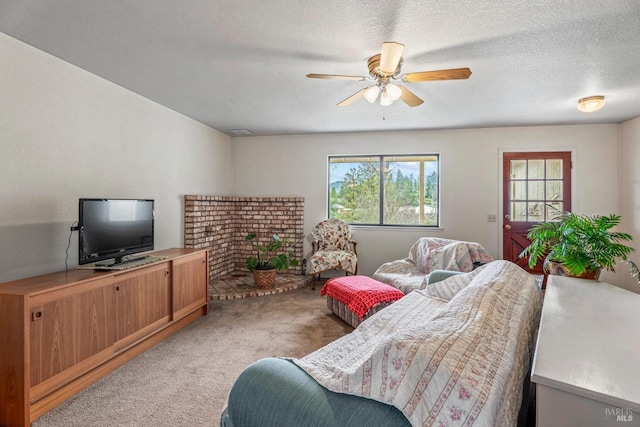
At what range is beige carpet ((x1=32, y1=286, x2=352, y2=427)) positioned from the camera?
2005mm

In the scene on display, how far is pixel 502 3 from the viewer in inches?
75.6

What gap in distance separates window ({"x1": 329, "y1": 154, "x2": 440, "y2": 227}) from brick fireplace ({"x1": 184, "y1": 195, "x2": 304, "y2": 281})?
2.28ft

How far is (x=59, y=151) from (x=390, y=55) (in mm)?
2660

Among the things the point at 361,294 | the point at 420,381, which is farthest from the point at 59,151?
the point at 420,381

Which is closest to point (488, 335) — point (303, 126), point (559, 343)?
point (559, 343)

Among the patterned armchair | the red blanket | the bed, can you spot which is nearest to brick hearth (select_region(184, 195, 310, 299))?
the patterned armchair

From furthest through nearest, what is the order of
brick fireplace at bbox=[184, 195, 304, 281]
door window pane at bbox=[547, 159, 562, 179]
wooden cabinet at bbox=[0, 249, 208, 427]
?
→ brick fireplace at bbox=[184, 195, 304, 281]
door window pane at bbox=[547, 159, 562, 179]
wooden cabinet at bbox=[0, 249, 208, 427]

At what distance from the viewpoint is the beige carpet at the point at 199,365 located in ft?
6.58

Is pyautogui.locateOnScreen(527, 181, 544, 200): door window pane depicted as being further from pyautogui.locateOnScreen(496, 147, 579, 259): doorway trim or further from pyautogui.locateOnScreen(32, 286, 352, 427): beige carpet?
pyautogui.locateOnScreen(32, 286, 352, 427): beige carpet

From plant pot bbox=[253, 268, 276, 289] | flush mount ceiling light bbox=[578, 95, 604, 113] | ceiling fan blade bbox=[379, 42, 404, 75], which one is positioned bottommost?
plant pot bbox=[253, 268, 276, 289]

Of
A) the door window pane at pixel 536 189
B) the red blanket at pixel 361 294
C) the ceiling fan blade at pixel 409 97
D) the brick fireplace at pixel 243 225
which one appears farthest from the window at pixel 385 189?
the ceiling fan blade at pixel 409 97

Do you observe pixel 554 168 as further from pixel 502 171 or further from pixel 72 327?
pixel 72 327

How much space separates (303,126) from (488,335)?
4.41 m

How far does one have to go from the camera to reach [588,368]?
0.79 metres
